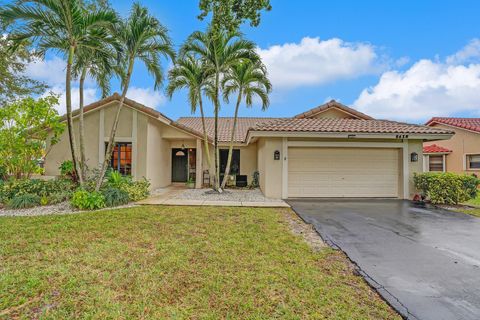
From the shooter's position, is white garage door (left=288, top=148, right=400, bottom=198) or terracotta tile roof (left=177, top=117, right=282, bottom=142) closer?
white garage door (left=288, top=148, right=400, bottom=198)

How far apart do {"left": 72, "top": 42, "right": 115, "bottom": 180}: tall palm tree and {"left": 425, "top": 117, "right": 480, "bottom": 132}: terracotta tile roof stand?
23901 millimetres

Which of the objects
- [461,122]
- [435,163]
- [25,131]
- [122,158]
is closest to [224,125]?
[122,158]

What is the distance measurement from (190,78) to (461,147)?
20.9 meters

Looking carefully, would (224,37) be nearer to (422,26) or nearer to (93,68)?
(93,68)

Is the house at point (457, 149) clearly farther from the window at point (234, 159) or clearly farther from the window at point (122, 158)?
the window at point (122, 158)

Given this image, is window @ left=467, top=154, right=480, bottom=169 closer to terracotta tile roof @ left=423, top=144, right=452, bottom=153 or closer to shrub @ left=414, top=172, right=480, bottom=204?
terracotta tile roof @ left=423, top=144, right=452, bottom=153

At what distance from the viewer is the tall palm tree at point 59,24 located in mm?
7535

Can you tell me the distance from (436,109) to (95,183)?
107 ft

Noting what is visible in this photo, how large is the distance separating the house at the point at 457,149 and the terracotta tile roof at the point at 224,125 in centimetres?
1452

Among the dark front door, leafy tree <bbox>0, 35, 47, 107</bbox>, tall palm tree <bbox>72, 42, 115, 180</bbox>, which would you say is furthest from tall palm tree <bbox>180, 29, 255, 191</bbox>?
leafy tree <bbox>0, 35, 47, 107</bbox>

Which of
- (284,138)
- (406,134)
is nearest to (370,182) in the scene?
(406,134)

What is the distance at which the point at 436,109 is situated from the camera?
2662cm

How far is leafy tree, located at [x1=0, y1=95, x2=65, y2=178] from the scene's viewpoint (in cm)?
1016

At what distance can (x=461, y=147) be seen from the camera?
18891mm
